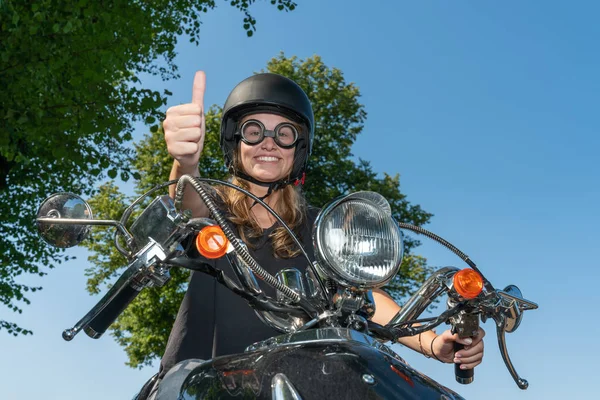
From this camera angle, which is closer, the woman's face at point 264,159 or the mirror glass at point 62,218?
the mirror glass at point 62,218

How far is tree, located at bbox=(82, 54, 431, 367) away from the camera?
18.8m

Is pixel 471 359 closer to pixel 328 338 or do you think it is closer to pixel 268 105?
pixel 328 338

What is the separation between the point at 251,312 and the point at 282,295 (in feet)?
2.39

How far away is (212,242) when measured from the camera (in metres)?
1.69

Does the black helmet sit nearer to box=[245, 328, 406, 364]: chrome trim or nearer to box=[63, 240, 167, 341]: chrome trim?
box=[63, 240, 167, 341]: chrome trim

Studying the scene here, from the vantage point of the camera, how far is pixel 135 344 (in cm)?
2077

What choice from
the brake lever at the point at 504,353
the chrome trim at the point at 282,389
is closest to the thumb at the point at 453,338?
the brake lever at the point at 504,353

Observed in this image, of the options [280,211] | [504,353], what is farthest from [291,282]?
[280,211]

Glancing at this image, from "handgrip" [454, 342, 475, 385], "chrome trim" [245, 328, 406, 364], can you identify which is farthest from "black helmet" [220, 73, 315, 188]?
"chrome trim" [245, 328, 406, 364]

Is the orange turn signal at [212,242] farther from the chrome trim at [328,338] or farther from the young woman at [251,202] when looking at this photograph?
the young woman at [251,202]

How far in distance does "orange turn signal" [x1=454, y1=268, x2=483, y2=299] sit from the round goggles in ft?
3.66

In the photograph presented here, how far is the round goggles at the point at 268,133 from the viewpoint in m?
2.73

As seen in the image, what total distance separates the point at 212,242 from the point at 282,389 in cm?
49

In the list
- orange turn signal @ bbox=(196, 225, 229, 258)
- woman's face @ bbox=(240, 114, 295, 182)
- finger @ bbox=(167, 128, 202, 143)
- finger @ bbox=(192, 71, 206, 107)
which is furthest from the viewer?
woman's face @ bbox=(240, 114, 295, 182)
